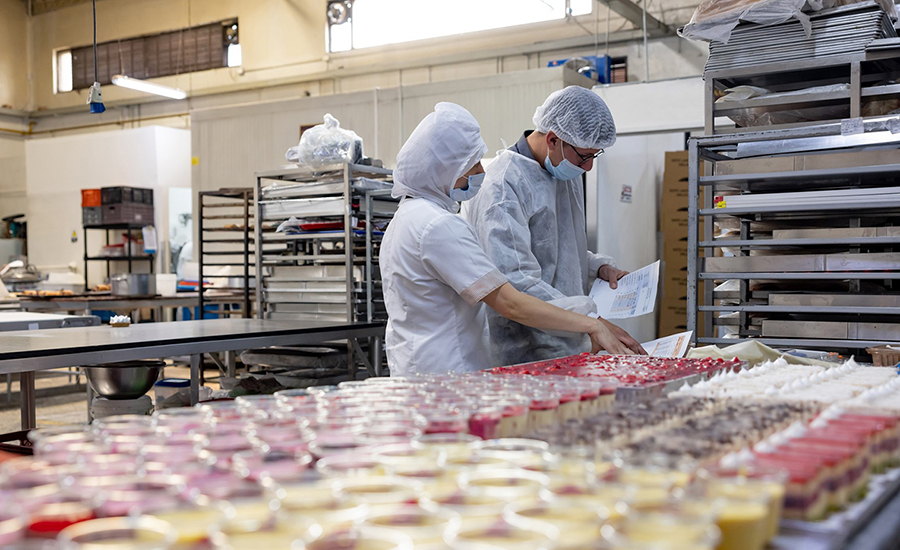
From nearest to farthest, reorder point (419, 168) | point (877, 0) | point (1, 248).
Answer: point (419, 168) → point (877, 0) → point (1, 248)

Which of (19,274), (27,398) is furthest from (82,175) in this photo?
(27,398)

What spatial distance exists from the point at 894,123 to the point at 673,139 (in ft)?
10.3

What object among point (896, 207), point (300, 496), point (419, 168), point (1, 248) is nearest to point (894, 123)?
point (896, 207)

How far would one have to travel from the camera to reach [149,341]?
300 cm

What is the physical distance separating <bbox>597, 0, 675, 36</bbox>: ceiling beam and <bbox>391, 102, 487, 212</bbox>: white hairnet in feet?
15.9

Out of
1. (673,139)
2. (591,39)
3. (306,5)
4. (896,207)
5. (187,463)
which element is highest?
(306,5)

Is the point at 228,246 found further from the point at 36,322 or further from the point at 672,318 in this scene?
the point at 672,318

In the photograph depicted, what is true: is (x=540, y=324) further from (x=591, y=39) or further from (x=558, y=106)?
(x=591, y=39)

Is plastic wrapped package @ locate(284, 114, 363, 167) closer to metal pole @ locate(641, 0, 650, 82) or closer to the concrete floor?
the concrete floor

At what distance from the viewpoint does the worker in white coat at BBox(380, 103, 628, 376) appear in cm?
220

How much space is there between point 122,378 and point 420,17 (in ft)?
21.0

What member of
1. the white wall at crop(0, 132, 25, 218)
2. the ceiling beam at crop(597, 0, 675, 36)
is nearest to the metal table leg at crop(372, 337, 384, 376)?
the ceiling beam at crop(597, 0, 675, 36)

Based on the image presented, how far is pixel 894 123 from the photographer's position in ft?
8.34

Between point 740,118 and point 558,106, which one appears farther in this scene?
point 740,118
